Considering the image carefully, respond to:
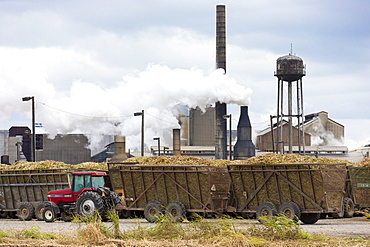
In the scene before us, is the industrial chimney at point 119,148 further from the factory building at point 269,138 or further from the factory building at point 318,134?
the factory building at point 318,134

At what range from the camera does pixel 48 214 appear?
77.8ft

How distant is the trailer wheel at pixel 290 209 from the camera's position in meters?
20.2

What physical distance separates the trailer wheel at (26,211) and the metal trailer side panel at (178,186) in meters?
4.77

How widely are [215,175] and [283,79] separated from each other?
60979mm

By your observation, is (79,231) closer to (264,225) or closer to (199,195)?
(264,225)

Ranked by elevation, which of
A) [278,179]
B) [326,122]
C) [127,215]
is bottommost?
[127,215]

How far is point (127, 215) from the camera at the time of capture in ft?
→ 80.8

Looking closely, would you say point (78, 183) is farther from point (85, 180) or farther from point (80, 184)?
point (85, 180)

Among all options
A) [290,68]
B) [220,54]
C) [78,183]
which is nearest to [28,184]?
[78,183]

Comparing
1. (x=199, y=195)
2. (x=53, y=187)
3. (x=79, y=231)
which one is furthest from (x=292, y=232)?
(x=53, y=187)

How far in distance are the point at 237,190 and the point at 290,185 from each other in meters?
2.08

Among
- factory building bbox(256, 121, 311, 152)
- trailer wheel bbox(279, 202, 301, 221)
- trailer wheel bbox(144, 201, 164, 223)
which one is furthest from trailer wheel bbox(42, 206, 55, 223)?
factory building bbox(256, 121, 311, 152)

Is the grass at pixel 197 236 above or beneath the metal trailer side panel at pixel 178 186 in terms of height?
beneath

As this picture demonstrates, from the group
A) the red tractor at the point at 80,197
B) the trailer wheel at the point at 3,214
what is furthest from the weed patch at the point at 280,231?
the trailer wheel at the point at 3,214
